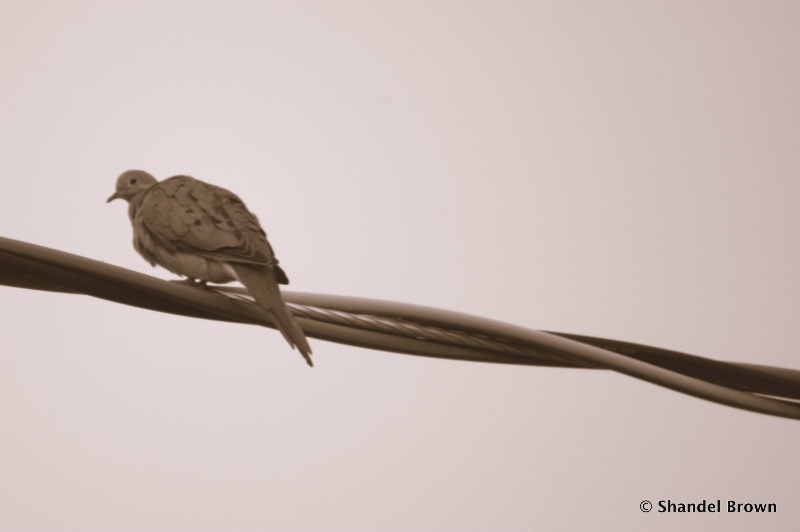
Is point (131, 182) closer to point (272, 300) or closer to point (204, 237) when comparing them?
point (204, 237)

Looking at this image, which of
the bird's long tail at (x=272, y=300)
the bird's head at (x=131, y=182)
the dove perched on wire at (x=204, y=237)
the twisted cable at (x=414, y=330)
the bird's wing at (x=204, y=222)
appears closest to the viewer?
the twisted cable at (x=414, y=330)

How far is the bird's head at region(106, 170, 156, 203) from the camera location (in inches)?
221

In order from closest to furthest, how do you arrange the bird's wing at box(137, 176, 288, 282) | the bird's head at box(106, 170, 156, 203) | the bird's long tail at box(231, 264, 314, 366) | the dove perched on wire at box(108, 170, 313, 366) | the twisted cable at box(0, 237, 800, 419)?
1. the twisted cable at box(0, 237, 800, 419)
2. the bird's long tail at box(231, 264, 314, 366)
3. the dove perched on wire at box(108, 170, 313, 366)
4. the bird's wing at box(137, 176, 288, 282)
5. the bird's head at box(106, 170, 156, 203)

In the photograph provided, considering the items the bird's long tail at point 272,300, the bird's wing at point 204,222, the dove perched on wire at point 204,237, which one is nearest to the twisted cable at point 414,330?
the bird's long tail at point 272,300

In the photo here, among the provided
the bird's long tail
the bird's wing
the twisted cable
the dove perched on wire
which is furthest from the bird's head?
the twisted cable

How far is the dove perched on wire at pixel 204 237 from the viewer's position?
3904 mm

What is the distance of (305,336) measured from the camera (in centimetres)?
321

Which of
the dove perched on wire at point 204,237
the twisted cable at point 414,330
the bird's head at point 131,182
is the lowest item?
the twisted cable at point 414,330

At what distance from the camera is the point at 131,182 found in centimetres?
563

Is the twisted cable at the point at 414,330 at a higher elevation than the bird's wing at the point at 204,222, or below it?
below

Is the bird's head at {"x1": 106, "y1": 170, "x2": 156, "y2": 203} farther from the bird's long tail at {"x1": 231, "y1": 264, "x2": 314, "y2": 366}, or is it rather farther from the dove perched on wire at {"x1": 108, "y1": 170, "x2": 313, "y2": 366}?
the bird's long tail at {"x1": 231, "y1": 264, "x2": 314, "y2": 366}

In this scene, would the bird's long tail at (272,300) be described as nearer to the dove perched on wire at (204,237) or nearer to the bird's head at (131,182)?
the dove perched on wire at (204,237)

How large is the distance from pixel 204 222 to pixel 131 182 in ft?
4.97

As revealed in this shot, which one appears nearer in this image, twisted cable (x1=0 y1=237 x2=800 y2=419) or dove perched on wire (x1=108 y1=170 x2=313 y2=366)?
twisted cable (x1=0 y1=237 x2=800 y2=419)
